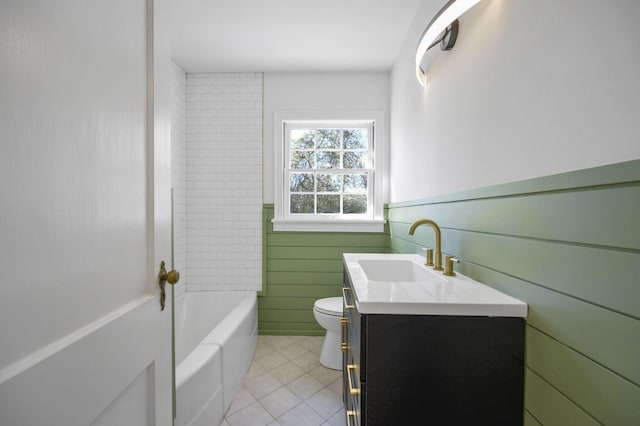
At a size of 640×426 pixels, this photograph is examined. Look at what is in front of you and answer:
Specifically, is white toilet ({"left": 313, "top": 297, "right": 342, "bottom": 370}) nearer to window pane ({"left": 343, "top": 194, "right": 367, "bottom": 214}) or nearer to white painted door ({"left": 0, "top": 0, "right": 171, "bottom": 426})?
window pane ({"left": 343, "top": 194, "right": 367, "bottom": 214})

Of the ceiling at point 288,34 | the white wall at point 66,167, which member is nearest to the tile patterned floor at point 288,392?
the white wall at point 66,167

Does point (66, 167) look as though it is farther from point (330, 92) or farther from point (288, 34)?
point (330, 92)

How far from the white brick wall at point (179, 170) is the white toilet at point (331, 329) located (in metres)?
1.38

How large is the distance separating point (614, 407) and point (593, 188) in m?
0.46

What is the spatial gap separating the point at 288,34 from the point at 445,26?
145 cm

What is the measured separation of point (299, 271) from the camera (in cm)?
275

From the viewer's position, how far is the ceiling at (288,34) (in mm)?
1914

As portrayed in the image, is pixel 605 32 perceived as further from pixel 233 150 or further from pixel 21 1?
pixel 233 150

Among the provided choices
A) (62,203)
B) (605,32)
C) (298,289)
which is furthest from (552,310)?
(298,289)

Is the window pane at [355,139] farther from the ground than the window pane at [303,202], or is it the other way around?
the window pane at [355,139]

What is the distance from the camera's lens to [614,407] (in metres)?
0.59

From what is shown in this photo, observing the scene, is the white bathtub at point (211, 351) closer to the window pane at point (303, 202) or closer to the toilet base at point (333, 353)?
the toilet base at point (333, 353)

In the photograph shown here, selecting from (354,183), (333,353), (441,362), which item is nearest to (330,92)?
(354,183)

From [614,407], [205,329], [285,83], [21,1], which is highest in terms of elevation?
[285,83]
